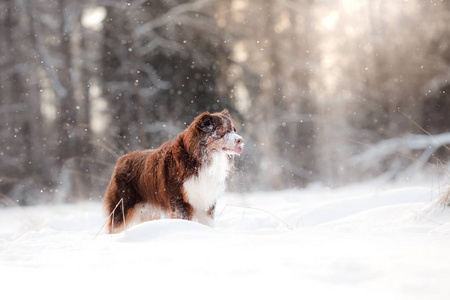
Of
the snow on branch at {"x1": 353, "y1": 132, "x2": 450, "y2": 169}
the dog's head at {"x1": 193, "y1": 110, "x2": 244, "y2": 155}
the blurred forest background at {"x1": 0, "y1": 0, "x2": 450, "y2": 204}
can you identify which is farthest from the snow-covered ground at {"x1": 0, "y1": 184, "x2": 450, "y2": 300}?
the snow on branch at {"x1": 353, "y1": 132, "x2": 450, "y2": 169}

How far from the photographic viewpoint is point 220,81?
12.5 meters

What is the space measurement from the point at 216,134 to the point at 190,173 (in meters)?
0.51

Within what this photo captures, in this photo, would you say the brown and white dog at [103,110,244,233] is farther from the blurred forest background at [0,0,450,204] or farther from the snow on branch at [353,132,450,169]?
the snow on branch at [353,132,450,169]

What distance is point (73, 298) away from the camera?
1530 millimetres

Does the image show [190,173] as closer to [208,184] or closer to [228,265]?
[208,184]

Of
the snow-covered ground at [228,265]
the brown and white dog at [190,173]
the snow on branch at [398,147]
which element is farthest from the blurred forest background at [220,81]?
the snow-covered ground at [228,265]

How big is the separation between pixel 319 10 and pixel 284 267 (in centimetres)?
1477

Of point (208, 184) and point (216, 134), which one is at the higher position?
point (216, 134)

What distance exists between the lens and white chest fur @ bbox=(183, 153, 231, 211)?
14.5ft

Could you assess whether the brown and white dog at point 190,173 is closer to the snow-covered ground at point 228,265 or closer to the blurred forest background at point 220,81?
the snow-covered ground at point 228,265

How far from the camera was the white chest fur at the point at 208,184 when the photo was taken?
4.41 m

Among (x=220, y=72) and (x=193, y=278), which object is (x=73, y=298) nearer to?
(x=193, y=278)

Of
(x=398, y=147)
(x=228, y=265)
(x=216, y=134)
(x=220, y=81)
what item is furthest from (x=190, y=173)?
(x=398, y=147)

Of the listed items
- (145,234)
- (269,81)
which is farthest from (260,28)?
(145,234)
